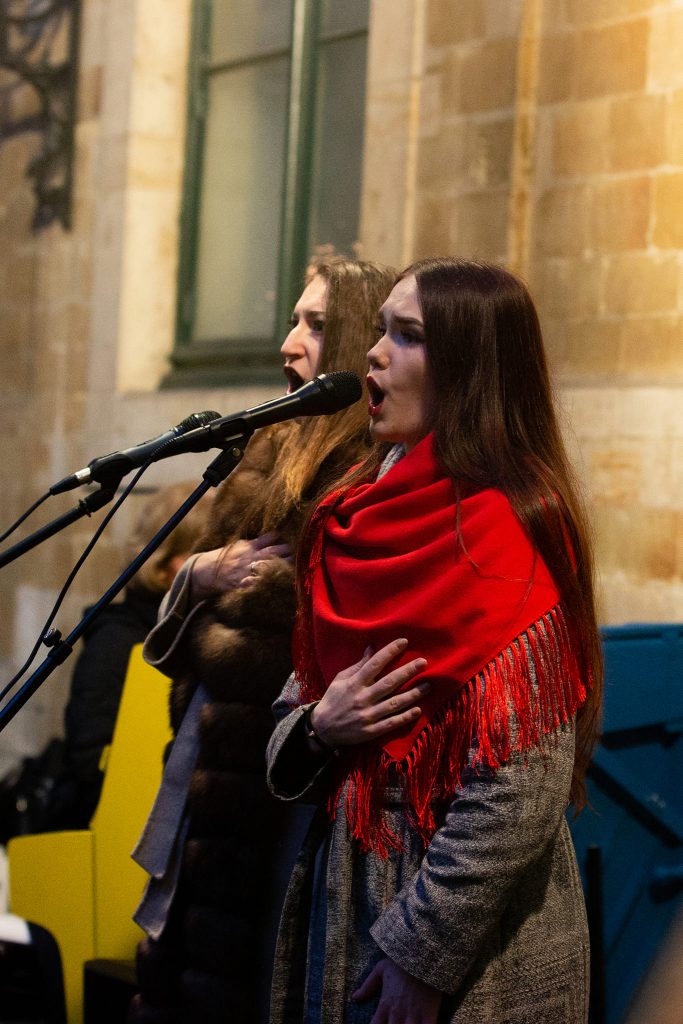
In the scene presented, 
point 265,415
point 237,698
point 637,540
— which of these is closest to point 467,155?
point 637,540

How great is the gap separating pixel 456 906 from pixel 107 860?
1.68 meters

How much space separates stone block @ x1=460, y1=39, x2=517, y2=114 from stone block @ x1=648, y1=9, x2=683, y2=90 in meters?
0.56

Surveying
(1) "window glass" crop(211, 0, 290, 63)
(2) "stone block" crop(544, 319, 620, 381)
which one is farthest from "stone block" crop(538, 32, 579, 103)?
(1) "window glass" crop(211, 0, 290, 63)

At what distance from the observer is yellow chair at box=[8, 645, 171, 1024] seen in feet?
10.8

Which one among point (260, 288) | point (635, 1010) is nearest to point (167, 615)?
point (635, 1010)

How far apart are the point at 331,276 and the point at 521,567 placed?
102 centimetres

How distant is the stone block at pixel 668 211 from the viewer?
463 cm

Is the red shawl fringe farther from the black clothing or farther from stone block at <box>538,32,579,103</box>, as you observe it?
stone block at <box>538,32,579,103</box>

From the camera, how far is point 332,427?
8.50ft

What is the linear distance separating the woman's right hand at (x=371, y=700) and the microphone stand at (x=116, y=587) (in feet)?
1.16

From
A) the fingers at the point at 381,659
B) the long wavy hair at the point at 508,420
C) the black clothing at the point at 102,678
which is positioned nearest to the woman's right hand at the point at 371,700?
the fingers at the point at 381,659

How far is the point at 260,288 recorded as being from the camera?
6848 millimetres

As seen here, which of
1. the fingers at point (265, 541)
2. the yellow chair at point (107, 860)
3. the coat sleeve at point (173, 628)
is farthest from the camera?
the yellow chair at point (107, 860)

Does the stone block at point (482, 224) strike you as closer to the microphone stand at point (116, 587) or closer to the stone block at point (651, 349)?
the stone block at point (651, 349)
